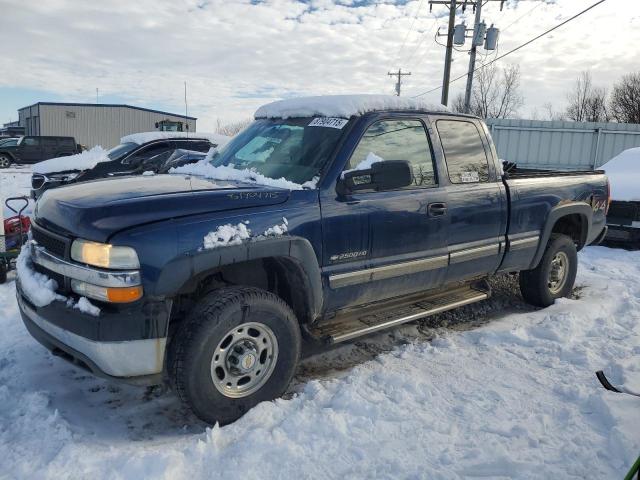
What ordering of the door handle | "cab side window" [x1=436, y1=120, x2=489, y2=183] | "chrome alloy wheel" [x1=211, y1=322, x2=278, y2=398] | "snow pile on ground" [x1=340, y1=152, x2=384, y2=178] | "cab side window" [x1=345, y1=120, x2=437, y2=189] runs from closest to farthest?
"chrome alloy wheel" [x1=211, y1=322, x2=278, y2=398] < "snow pile on ground" [x1=340, y1=152, x2=384, y2=178] < "cab side window" [x1=345, y1=120, x2=437, y2=189] < the door handle < "cab side window" [x1=436, y1=120, x2=489, y2=183]

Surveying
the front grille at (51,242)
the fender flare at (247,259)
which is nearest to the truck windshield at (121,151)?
the front grille at (51,242)

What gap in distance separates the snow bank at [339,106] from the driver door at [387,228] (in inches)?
5.3

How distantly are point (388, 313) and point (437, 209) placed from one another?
89 centimetres

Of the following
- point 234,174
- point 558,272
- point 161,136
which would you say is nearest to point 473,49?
point 161,136

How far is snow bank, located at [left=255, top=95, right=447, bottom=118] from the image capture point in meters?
3.94

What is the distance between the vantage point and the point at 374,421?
3.11 metres

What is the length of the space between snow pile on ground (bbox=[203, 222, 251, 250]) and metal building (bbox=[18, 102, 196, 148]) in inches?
1809

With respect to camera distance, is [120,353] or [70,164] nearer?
[120,353]

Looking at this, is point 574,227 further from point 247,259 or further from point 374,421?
point 247,259

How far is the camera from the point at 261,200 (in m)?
3.23

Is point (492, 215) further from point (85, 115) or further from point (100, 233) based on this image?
point (85, 115)

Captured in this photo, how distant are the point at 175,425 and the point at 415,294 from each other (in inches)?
85.7

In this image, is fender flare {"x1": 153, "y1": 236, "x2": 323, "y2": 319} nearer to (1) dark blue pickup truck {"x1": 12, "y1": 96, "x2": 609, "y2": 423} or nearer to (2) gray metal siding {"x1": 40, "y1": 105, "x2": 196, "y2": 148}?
(1) dark blue pickup truck {"x1": 12, "y1": 96, "x2": 609, "y2": 423}

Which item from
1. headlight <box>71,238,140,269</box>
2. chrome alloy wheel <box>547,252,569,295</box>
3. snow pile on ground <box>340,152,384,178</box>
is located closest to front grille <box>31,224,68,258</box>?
headlight <box>71,238,140,269</box>
